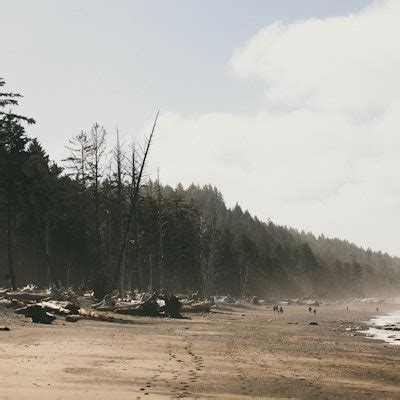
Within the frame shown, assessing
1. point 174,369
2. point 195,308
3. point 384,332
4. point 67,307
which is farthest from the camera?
point 195,308

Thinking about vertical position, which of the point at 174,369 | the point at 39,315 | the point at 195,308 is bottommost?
the point at 195,308

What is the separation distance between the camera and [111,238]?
59.6 m

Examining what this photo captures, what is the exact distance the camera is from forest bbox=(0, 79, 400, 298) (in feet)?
126

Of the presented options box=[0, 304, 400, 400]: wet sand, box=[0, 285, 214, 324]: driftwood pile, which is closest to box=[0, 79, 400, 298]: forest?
box=[0, 285, 214, 324]: driftwood pile

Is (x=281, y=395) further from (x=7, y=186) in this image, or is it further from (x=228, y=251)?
(x=228, y=251)

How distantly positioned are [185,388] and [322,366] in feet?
18.8

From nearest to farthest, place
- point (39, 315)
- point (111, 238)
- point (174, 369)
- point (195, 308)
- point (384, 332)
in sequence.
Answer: point (174, 369), point (39, 315), point (384, 332), point (195, 308), point (111, 238)

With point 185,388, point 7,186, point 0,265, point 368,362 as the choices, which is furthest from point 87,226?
point 185,388

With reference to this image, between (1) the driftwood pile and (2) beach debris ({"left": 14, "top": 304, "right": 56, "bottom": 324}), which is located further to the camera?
(1) the driftwood pile

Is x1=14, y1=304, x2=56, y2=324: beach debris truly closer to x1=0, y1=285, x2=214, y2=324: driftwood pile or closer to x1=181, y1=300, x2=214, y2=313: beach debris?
x1=0, y1=285, x2=214, y2=324: driftwood pile

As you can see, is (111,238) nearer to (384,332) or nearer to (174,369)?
(384,332)

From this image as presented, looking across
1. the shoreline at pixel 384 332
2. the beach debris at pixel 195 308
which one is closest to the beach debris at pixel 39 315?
the shoreline at pixel 384 332

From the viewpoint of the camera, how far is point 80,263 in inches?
2758

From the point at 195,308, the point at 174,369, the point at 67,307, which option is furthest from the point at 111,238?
the point at 174,369
